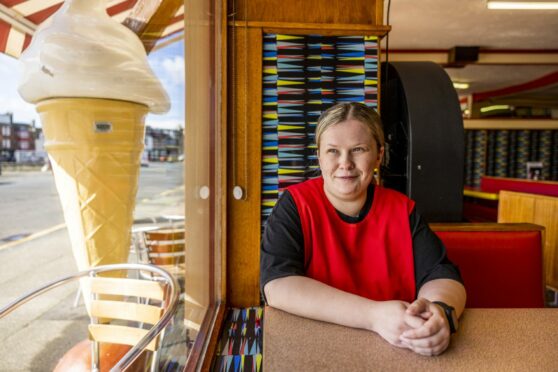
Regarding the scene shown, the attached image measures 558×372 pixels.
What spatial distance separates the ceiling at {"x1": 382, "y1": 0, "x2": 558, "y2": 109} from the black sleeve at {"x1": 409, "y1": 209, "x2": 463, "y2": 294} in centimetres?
449

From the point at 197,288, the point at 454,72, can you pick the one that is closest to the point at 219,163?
the point at 197,288

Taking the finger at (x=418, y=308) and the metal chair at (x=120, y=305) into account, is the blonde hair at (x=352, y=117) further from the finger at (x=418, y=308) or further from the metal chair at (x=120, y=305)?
the metal chair at (x=120, y=305)

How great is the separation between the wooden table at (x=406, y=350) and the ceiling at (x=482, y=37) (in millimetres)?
4968

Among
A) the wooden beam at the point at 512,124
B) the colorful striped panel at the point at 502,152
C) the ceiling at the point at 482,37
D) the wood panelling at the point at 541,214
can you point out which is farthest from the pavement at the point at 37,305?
the colorful striped panel at the point at 502,152

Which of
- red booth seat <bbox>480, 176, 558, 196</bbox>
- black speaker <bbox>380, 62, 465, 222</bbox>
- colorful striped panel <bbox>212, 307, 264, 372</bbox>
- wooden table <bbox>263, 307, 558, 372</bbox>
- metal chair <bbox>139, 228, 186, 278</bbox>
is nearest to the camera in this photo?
wooden table <bbox>263, 307, 558, 372</bbox>

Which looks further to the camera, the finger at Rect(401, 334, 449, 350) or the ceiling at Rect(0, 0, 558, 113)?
the ceiling at Rect(0, 0, 558, 113)

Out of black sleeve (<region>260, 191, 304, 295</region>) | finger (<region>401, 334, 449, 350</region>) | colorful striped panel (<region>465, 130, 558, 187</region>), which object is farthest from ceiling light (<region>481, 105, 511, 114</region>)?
finger (<region>401, 334, 449, 350</region>)

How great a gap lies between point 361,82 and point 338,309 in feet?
7.07

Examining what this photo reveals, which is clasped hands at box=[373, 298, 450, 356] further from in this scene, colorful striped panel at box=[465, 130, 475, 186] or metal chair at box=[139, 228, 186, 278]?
colorful striped panel at box=[465, 130, 475, 186]

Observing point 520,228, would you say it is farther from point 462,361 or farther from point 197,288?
point 197,288

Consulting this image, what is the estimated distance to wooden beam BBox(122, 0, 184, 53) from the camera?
1.42m

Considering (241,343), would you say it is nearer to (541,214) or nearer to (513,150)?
(541,214)

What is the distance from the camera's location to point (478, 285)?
1.98m

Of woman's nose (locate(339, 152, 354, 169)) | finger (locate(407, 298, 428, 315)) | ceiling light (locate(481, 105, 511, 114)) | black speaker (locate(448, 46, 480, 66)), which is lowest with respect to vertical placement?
finger (locate(407, 298, 428, 315))
